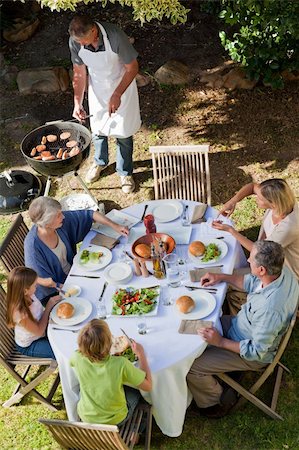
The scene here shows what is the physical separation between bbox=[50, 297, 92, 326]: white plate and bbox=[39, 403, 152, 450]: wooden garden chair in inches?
30.7

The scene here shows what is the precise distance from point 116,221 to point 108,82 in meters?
1.73

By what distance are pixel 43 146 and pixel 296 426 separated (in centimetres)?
352

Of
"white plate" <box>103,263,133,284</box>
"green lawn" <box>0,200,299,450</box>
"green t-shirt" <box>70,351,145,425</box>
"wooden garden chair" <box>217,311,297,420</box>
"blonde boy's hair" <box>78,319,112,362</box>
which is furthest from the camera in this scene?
"white plate" <box>103,263,133,284</box>

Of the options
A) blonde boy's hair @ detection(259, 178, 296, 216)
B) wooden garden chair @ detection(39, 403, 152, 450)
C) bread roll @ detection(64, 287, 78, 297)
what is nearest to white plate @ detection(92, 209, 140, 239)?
bread roll @ detection(64, 287, 78, 297)

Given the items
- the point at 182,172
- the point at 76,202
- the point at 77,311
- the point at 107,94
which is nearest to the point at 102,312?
the point at 77,311

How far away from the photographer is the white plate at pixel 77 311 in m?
4.54

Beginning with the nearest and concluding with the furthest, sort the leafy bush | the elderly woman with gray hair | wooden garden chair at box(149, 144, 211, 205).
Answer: the elderly woman with gray hair, wooden garden chair at box(149, 144, 211, 205), the leafy bush

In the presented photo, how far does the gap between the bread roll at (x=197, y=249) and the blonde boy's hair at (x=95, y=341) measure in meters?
1.29

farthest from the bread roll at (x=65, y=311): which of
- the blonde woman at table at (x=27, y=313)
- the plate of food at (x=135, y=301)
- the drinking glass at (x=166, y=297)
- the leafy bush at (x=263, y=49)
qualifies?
the leafy bush at (x=263, y=49)

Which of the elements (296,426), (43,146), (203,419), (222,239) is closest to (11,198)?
(43,146)

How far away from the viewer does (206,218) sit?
534 cm

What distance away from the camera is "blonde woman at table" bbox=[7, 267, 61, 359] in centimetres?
446

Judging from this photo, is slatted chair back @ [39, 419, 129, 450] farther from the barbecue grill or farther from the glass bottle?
the barbecue grill

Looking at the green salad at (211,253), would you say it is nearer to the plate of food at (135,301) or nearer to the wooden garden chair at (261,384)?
the plate of food at (135,301)
